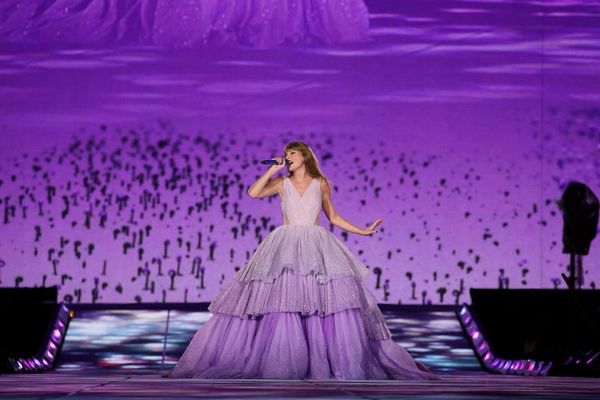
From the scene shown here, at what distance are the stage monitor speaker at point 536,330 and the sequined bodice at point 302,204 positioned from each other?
1.57 meters

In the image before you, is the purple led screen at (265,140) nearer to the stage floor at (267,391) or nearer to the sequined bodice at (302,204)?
the sequined bodice at (302,204)

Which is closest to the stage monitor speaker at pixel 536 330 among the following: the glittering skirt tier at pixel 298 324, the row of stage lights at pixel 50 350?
the glittering skirt tier at pixel 298 324

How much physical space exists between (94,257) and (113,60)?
60.0 inches

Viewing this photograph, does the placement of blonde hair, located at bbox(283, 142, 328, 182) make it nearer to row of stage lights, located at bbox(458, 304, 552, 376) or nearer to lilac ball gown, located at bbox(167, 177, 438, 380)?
lilac ball gown, located at bbox(167, 177, 438, 380)

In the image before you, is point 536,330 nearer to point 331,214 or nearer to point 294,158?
point 331,214

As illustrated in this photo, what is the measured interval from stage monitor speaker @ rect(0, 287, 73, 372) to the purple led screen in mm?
1454

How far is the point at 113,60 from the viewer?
875 centimetres

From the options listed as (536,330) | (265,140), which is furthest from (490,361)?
(265,140)

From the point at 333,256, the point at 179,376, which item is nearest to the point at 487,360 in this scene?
the point at 333,256

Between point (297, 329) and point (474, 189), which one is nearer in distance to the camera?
point (297, 329)

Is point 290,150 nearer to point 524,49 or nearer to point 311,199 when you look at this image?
point 311,199

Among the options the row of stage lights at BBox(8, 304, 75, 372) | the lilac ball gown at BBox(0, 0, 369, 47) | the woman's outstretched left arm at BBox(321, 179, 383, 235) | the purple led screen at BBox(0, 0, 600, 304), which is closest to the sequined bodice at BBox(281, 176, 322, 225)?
the woman's outstretched left arm at BBox(321, 179, 383, 235)

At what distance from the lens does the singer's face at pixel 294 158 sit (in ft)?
18.5

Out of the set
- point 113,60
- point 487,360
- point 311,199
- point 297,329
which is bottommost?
point 487,360
